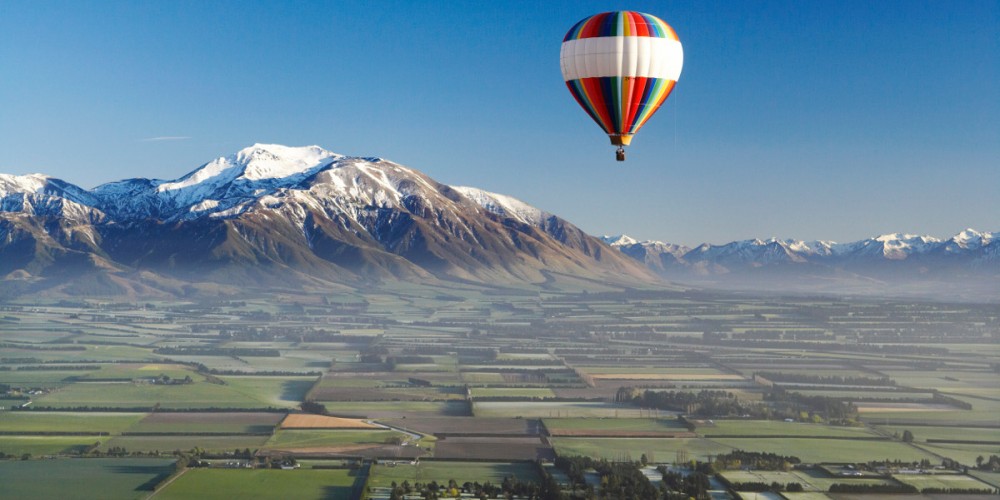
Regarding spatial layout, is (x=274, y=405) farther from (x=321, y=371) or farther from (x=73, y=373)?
(x=73, y=373)

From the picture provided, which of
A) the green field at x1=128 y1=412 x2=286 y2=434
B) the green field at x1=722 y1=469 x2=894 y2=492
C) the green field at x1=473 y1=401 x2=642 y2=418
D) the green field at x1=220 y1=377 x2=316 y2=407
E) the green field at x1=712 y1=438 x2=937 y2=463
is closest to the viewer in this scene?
the green field at x1=722 y1=469 x2=894 y2=492

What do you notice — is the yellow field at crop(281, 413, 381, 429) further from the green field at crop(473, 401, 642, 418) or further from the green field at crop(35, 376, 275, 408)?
the green field at crop(473, 401, 642, 418)

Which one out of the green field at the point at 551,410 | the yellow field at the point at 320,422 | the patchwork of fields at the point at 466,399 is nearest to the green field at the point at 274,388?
the patchwork of fields at the point at 466,399

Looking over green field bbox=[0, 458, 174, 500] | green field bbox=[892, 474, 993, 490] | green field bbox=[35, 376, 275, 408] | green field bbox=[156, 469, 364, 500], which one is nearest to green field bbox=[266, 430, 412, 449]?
green field bbox=[156, 469, 364, 500]

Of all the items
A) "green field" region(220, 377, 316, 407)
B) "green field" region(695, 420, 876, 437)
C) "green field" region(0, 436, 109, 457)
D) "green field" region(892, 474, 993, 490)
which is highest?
"green field" region(695, 420, 876, 437)

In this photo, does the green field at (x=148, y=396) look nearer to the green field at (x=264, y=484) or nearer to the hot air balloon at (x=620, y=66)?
the green field at (x=264, y=484)

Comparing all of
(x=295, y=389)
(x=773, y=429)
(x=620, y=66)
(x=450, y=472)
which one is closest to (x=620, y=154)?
(x=620, y=66)

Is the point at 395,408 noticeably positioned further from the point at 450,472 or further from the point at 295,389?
the point at 450,472

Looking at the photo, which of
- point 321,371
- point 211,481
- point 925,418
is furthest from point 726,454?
point 321,371
